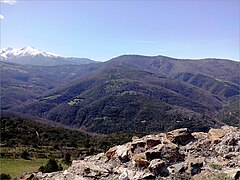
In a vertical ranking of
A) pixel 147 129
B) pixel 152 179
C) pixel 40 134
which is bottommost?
pixel 147 129

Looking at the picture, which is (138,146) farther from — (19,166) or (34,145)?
(34,145)

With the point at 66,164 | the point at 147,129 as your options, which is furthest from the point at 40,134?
the point at 147,129

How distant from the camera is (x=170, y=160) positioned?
13523 millimetres

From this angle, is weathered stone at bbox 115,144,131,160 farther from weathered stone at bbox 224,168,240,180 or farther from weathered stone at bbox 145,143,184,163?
weathered stone at bbox 224,168,240,180

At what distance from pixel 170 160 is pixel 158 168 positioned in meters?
0.87

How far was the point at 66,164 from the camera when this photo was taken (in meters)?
39.4

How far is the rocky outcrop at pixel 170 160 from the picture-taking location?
12.8 m

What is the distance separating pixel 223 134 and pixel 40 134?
60.5 metres

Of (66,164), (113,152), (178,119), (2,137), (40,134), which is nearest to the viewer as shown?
(113,152)

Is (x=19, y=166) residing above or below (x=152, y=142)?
below

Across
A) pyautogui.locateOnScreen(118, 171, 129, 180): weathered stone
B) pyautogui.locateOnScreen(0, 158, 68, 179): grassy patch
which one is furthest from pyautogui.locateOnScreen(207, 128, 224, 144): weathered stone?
pyautogui.locateOnScreen(0, 158, 68, 179): grassy patch

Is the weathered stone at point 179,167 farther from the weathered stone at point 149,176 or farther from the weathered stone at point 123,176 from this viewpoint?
the weathered stone at point 123,176

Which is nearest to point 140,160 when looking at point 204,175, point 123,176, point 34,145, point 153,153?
point 153,153

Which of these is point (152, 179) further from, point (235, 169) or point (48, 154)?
point (48, 154)
